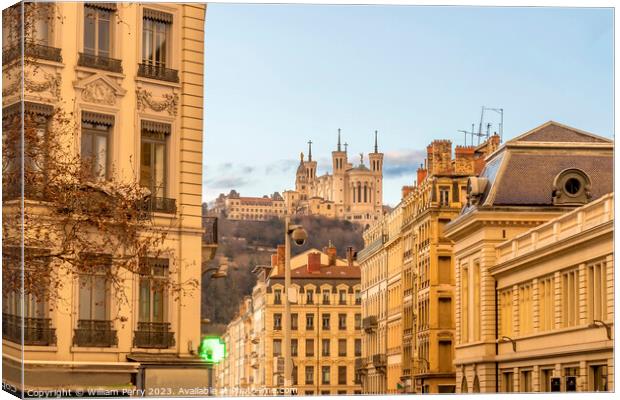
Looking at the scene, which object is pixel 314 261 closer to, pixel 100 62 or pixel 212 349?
pixel 212 349

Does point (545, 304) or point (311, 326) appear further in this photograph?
point (311, 326)

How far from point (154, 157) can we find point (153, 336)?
10.3ft

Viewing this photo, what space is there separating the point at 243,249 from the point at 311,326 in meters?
4.11

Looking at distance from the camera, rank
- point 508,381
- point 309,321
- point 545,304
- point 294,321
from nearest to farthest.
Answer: point 508,381, point 545,304, point 309,321, point 294,321

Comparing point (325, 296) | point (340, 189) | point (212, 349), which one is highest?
point (340, 189)

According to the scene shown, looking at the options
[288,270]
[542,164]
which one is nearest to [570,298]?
[542,164]

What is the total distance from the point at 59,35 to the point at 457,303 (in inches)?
444

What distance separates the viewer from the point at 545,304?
36969 mm

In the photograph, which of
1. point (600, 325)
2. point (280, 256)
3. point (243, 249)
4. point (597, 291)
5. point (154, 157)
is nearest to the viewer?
point (154, 157)

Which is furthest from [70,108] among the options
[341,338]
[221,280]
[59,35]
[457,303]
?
[457,303]

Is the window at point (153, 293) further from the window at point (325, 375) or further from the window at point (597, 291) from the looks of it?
the window at point (597, 291)

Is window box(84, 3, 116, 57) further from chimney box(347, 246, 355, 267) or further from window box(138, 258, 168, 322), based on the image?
chimney box(347, 246, 355, 267)

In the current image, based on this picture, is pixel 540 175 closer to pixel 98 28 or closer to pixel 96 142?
pixel 96 142

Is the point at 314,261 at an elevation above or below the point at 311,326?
above
